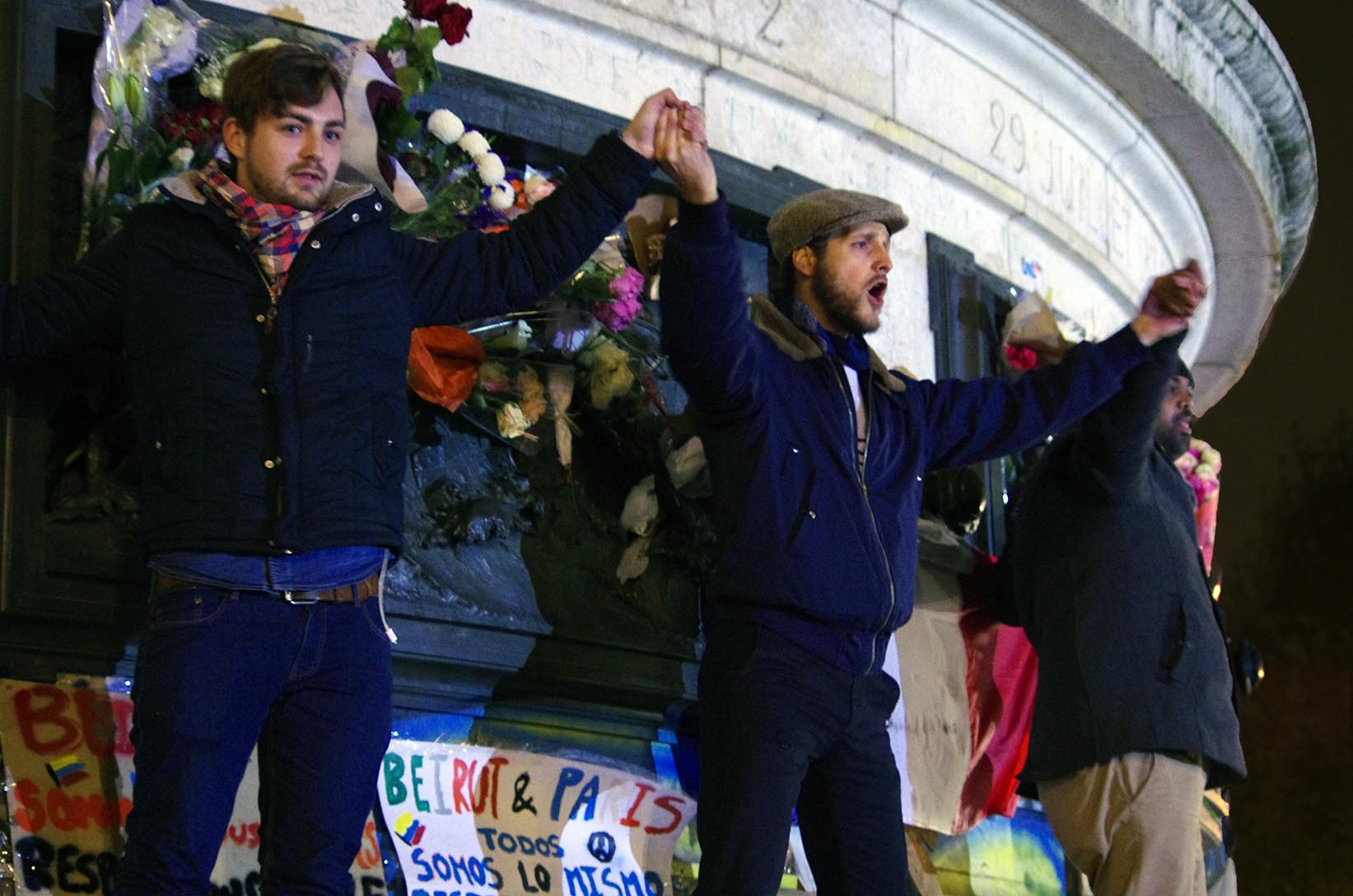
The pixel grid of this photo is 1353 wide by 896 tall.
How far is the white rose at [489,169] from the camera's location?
545cm

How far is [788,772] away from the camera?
4340mm

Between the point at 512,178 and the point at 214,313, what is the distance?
174 centimetres

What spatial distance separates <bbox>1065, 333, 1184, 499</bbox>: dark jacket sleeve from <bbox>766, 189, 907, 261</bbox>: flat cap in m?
0.80

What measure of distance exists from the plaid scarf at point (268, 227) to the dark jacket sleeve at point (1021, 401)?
5.68 feet

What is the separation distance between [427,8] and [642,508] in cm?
150

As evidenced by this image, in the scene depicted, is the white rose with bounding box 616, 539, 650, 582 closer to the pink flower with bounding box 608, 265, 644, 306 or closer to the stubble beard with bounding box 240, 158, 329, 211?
the pink flower with bounding box 608, 265, 644, 306

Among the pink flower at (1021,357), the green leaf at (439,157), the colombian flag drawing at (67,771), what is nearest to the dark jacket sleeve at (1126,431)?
the pink flower at (1021,357)

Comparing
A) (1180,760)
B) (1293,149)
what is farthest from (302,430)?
(1293,149)

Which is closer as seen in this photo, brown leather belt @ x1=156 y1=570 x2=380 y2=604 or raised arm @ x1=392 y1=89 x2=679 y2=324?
brown leather belt @ x1=156 y1=570 x2=380 y2=604

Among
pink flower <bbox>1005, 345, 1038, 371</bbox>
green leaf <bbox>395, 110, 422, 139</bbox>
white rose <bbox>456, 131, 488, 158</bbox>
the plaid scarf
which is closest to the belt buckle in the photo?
the plaid scarf

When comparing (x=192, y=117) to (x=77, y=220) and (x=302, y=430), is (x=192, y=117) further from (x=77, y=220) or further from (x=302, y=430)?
(x=302, y=430)

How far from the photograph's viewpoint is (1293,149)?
9266mm

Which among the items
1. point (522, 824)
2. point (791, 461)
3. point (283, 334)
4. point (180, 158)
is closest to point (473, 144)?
point (180, 158)

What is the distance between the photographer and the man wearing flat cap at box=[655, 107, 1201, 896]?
4363 mm
